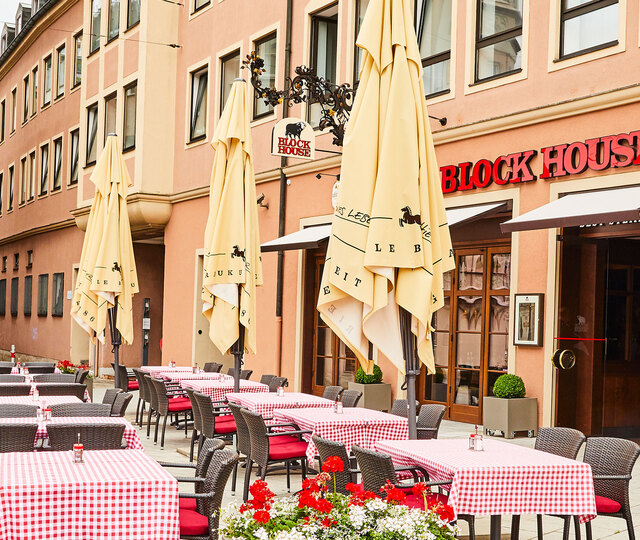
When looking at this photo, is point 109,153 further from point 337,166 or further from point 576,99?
point 576,99

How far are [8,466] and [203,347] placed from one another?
14830mm

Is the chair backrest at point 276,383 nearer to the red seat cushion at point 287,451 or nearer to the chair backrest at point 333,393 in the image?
the chair backrest at point 333,393

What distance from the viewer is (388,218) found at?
20.4 ft

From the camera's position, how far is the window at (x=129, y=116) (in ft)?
70.8

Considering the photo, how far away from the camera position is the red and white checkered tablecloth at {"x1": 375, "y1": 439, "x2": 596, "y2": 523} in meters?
5.10

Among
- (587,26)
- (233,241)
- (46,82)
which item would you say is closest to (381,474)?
(233,241)

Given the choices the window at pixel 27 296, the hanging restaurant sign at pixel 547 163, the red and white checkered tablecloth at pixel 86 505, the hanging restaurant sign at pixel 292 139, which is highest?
the hanging restaurant sign at pixel 292 139

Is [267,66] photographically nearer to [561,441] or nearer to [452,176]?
[452,176]

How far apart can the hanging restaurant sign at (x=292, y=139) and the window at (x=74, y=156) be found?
13996mm

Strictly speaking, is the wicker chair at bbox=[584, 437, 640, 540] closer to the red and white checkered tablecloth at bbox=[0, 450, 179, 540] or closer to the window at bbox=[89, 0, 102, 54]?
the red and white checkered tablecloth at bbox=[0, 450, 179, 540]

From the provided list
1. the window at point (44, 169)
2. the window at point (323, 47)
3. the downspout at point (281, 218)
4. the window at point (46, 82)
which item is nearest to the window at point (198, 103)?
the downspout at point (281, 218)

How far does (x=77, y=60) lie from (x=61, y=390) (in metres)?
19.8

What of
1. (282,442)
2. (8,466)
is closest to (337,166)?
(282,442)

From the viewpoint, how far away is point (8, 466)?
16.0ft
